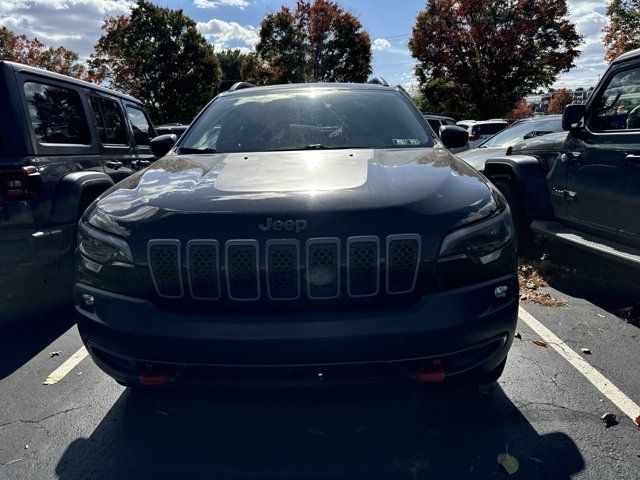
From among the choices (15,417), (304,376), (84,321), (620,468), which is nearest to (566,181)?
(620,468)

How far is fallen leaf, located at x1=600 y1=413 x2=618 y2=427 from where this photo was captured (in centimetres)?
258

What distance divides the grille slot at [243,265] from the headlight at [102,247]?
1.47 feet

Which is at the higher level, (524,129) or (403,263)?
(403,263)

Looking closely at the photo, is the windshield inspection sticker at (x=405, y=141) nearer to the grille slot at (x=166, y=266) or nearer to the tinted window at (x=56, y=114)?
the grille slot at (x=166, y=266)

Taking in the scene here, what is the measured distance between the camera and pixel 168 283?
2119 millimetres

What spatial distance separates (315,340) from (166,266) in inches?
27.5

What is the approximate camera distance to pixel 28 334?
13.2ft

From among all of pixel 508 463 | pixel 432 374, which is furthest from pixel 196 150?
pixel 508 463

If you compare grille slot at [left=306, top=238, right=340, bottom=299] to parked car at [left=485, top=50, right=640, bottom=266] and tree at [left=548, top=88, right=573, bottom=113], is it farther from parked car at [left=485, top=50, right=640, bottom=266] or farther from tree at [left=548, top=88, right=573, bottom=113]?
tree at [left=548, top=88, right=573, bottom=113]

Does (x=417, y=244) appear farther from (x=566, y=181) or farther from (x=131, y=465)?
(x=566, y=181)

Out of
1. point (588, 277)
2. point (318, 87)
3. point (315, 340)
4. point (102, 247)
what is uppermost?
point (318, 87)

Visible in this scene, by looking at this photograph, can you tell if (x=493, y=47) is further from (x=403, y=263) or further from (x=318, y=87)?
(x=403, y=263)

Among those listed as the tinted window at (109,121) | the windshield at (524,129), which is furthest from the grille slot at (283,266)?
the windshield at (524,129)

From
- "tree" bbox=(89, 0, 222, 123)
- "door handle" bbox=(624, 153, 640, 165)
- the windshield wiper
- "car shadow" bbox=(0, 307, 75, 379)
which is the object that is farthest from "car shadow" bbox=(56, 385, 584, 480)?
"tree" bbox=(89, 0, 222, 123)
